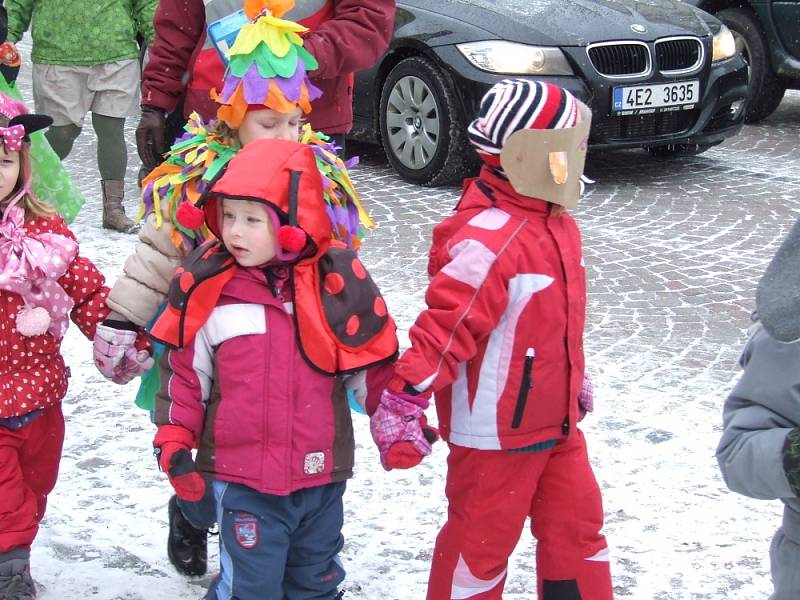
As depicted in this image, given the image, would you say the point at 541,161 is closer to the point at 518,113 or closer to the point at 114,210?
the point at 518,113

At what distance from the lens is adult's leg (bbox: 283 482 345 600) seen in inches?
118

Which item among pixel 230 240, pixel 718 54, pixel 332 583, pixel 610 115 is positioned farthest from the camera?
pixel 718 54

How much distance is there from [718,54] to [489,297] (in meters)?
6.36

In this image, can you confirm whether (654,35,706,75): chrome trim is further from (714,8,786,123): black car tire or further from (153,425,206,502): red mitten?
(153,425,206,502): red mitten

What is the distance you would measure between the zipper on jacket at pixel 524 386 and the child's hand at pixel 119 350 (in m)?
0.94

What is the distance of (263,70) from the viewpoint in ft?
10.5

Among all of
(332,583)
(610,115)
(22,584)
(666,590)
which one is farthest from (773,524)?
(610,115)

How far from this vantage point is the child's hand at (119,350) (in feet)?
10.2

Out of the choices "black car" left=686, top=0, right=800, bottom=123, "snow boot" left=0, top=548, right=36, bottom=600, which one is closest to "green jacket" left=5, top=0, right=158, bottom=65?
"snow boot" left=0, top=548, right=36, bottom=600

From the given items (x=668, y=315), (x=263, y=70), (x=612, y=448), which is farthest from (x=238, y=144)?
(x=668, y=315)

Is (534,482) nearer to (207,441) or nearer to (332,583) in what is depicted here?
(332,583)

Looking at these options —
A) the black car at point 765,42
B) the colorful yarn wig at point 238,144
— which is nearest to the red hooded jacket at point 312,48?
the colorful yarn wig at point 238,144

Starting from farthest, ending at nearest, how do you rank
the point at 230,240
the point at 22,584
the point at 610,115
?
the point at 610,115 < the point at 22,584 < the point at 230,240

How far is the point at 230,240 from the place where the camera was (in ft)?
9.33
